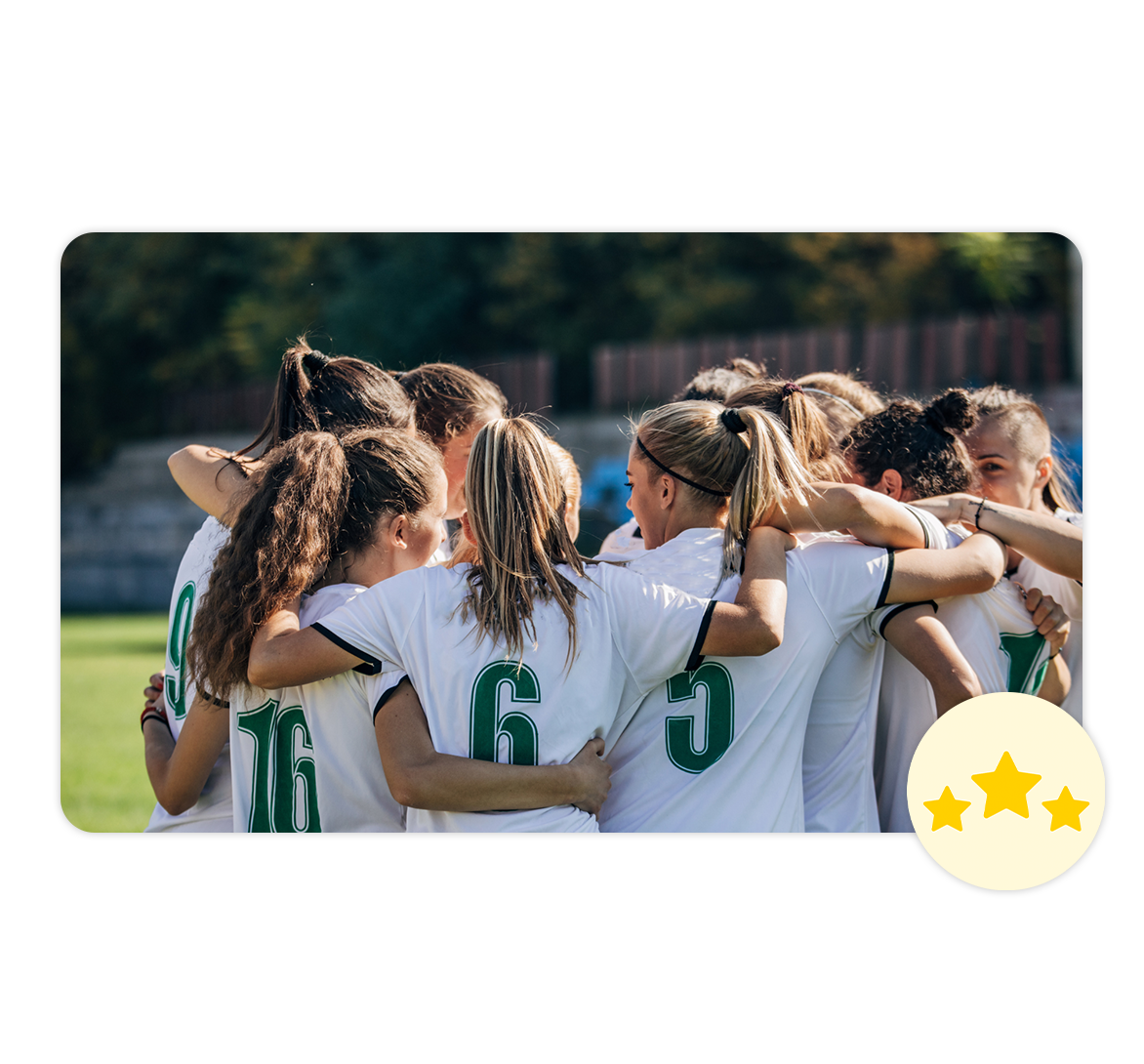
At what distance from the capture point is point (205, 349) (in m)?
13.5

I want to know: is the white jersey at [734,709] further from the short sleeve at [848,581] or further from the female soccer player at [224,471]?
the female soccer player at [224,471]

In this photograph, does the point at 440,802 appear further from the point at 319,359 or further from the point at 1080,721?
the point at 1080,721

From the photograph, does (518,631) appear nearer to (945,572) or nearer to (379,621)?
(379,621)

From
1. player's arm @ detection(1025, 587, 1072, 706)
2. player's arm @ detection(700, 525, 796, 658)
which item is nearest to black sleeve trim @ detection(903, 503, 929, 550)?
player's arm @ detection(700, 525, 796, 658)

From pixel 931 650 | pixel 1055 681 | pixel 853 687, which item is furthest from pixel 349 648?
pixel 1055 681

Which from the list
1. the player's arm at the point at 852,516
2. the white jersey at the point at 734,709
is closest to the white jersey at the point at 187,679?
the white jersey at the point at 734,709

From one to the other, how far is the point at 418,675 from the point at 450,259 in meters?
12.0

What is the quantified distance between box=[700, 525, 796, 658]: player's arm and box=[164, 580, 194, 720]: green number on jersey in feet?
4.45

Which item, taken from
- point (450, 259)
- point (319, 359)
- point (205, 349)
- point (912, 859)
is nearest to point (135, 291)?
point (205, 349)

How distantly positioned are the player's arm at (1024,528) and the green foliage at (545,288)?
883 cm

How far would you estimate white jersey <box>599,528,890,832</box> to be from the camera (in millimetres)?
2557

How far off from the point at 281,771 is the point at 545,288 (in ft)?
39.5

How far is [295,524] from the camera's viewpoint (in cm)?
254

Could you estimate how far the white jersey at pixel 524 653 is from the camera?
241 centimetres
